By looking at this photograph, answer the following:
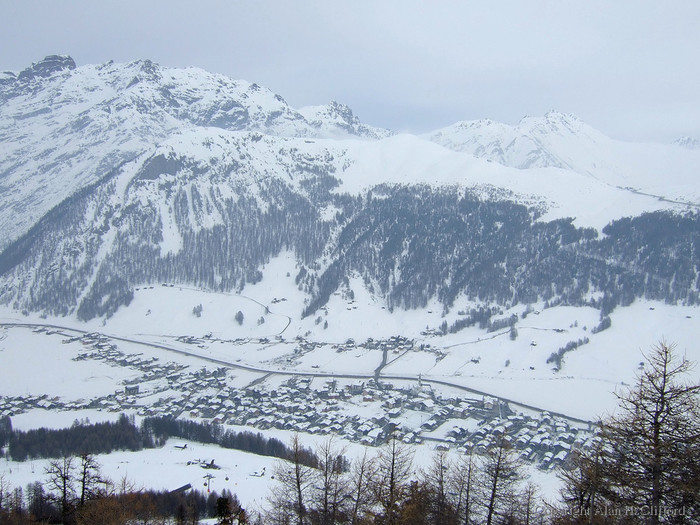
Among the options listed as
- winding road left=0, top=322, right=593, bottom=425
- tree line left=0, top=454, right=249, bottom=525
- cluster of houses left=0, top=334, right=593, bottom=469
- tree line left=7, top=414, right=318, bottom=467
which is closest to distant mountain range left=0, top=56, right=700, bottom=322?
winding road left=0, top=322, right=593, bottom=425

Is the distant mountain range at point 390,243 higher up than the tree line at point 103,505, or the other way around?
the distant mountain range at point 390,243

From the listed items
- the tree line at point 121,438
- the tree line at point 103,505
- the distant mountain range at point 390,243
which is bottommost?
the tree line at point 121,438

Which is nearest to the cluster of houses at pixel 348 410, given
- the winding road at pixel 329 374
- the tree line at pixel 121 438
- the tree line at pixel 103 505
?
the winding road at pixel 329 374

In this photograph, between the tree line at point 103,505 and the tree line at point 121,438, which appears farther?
the tree line at point 121,438

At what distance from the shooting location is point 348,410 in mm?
77438

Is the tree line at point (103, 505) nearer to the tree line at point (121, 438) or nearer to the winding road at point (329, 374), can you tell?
the tree line at point (121, 438)

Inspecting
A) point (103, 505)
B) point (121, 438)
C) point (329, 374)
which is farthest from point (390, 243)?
point (103, 505)

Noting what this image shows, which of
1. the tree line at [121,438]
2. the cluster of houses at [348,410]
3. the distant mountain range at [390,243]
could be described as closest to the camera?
the tree line at [121,438]

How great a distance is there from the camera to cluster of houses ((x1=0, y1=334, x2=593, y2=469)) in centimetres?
6488

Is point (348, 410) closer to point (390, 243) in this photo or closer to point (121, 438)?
point (121, 438)

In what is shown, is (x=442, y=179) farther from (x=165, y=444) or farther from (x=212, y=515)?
(x=212, y=515)

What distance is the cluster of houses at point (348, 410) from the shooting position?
64875 mm

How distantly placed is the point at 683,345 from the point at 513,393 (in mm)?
36667

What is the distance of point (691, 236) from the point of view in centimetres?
13425
